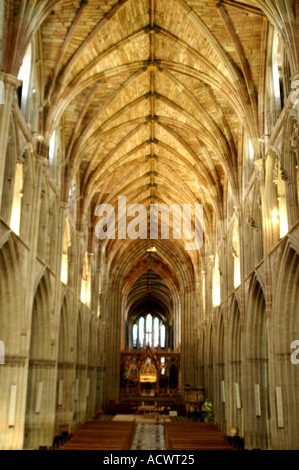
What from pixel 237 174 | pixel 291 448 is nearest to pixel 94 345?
pixel 237 174

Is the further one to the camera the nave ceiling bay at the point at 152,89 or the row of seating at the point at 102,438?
the nave ceiling bay at the point at 152,89

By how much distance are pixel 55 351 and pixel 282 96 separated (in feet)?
48.3

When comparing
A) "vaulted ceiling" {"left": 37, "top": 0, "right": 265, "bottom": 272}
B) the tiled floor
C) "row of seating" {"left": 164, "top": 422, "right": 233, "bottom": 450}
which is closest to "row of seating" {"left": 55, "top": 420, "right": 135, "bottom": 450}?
the tiled floor

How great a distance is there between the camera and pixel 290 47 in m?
14.5

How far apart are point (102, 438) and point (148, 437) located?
7861 mm

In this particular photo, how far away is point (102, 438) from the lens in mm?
20703

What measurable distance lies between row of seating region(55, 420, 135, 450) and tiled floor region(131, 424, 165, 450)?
0.91 m

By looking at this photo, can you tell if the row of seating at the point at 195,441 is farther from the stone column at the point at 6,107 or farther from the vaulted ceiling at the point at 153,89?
the stone column at the point at 6,107

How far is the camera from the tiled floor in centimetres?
2409

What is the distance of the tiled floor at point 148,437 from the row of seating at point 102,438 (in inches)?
35.7

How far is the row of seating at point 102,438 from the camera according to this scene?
18.5 m

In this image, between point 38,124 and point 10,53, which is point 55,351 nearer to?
point 38,124

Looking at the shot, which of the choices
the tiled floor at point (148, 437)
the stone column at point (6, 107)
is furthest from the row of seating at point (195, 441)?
the stone column at point (6, 107)

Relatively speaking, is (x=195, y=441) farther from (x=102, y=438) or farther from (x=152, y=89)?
(x=152, y=89)
